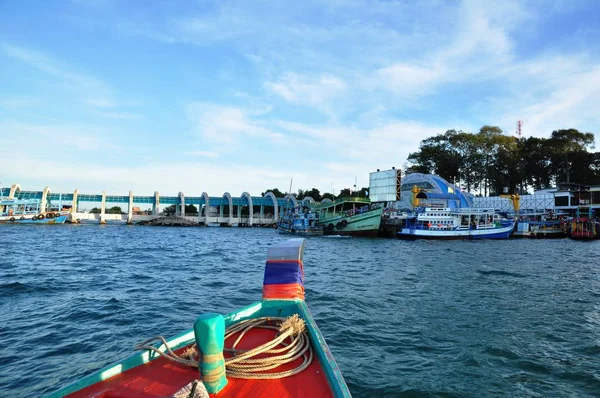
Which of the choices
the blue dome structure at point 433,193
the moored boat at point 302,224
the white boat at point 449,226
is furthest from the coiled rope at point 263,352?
the blue dome structure at point 433,193

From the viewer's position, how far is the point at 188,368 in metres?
3.96

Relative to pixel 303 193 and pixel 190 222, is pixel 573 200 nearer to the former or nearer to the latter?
pixel 303 193

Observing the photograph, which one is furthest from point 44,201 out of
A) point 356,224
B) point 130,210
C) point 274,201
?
point 356,224

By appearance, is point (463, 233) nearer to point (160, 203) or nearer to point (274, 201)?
point (274, 201)

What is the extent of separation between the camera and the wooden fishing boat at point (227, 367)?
330 centimetres

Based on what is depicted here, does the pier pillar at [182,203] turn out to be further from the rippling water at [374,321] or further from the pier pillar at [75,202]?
the rippling water at [374,321]

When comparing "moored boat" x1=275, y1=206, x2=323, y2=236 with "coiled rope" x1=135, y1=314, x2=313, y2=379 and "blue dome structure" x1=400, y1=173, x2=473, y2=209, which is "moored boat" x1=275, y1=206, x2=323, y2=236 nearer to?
"blue dome structure" x1=400, y1=173, x2=473, y2=209

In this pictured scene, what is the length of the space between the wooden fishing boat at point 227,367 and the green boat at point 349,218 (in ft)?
140

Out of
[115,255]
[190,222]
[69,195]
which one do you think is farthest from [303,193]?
[115,255]

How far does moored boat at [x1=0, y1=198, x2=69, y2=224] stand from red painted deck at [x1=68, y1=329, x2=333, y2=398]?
76438mm

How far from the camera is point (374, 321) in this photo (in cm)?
961

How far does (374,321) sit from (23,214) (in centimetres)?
7730

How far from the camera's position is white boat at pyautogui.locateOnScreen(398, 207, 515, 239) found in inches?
1784

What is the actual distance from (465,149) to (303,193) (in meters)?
42.2
